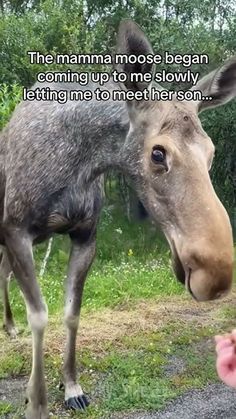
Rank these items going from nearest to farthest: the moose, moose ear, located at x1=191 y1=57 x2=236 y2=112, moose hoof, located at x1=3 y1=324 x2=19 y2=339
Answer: the moose
moose ear, located at x1=191 y1=57 x2=236 y2=112
moose hoof, located at x1=3 y1=324 x2=19 y2=339

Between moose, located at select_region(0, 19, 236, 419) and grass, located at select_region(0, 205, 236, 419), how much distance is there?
1.20 feet

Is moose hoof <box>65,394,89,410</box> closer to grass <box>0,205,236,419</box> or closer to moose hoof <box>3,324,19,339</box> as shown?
grass <box>0,205,236,419</box>

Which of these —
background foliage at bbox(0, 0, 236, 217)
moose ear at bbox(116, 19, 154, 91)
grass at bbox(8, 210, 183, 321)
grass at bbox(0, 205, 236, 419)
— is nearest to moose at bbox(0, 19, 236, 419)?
moose ear at bbox(116, 19, 154, 91)

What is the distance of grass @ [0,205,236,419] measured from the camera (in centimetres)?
496

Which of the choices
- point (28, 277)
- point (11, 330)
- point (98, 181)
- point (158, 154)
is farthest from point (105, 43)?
point (158, 154)

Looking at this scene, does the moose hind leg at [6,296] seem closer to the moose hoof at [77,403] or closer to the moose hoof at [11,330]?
the moose hoof at [11,330]

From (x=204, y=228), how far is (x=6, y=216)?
1.68m

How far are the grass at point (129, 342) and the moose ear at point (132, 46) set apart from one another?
2.54m

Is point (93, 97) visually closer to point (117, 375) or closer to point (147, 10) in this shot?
point (117, 375)

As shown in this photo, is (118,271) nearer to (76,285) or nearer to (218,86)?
(76,285)

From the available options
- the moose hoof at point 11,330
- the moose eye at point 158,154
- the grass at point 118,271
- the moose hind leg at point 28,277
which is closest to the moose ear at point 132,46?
the moose eye at point 158,154

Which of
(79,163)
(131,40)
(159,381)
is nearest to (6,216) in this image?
(79,163)

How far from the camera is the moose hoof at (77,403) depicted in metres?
4.71

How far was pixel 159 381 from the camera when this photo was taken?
5.20 m
